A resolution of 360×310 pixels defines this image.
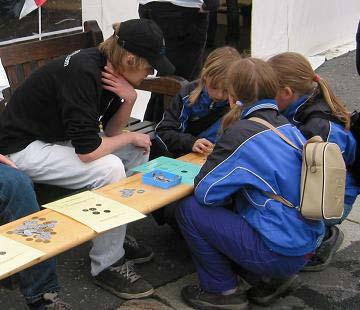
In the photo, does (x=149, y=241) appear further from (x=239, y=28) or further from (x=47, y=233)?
(x=239, y=28)

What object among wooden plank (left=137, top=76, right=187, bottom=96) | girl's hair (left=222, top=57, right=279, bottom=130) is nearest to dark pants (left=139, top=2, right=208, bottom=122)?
wooden plank (left=137, top=76, right=187, bottom=96)

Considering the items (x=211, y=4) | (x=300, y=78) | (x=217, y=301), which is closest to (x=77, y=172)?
(x=217, y=301)

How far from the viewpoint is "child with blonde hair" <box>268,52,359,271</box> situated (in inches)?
114

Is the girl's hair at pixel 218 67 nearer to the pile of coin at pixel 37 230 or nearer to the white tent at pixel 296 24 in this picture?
the pile of coin at pixel 37 230

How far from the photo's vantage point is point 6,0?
15.7ft

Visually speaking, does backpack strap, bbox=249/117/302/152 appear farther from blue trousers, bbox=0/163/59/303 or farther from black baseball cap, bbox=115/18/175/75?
blue trousers, bbox=0/163/59/303

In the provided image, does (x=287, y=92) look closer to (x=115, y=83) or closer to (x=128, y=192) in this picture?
(x=115, y=83)

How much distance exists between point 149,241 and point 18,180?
3.68ft

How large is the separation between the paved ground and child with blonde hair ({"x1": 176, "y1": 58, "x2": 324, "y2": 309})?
0.85 ft

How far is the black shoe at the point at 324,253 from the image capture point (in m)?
3.20

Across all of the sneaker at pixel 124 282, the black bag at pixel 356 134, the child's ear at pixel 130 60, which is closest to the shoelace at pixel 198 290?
the sneaker at pixel 124 282

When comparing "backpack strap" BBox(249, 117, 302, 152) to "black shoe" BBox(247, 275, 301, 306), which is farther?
"black shoe" BBox(247, 275, 301, 306)

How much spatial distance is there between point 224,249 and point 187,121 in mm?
908

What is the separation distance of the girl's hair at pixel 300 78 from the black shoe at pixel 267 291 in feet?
2.63
